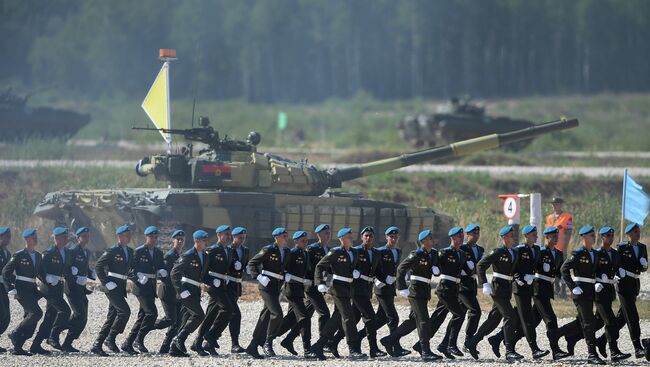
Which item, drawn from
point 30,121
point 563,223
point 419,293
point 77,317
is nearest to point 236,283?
point 77,317

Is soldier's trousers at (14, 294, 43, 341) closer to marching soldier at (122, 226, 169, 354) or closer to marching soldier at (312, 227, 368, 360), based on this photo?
marching soldier at (122, 226, 169, 354)

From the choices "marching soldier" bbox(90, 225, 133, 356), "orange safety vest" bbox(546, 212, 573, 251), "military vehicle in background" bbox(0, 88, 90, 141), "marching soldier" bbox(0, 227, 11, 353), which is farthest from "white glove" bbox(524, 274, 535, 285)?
"military vehicle in background" bbox(0, 88, 90, 141)

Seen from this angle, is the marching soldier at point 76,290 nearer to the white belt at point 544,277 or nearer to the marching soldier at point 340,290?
the marching soldier at point 340,290

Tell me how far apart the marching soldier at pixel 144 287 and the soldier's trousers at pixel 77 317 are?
57cm

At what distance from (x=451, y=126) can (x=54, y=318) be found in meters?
34.8

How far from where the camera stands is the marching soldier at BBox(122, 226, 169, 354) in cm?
1499

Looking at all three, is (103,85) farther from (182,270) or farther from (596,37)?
(182,270)

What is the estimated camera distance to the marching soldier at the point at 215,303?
14.7 m

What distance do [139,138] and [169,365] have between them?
3472 cm

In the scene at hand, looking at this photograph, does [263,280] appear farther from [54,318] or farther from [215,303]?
[54,318]

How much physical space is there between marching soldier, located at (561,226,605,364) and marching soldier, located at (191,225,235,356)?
3.98 metres

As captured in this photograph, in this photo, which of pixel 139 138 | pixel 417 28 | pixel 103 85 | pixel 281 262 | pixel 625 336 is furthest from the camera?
pixel 417 28

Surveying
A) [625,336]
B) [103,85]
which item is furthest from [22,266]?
[103,85]

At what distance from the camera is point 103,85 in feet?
202
